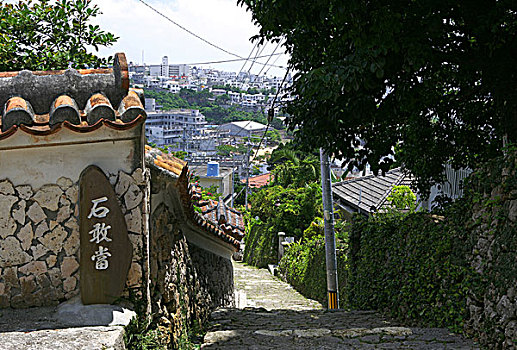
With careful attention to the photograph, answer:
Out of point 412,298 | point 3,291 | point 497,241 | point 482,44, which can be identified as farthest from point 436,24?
point 3,291

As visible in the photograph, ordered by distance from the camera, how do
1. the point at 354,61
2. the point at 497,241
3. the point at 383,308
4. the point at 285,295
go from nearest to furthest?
the point at 497,241 → the point at 354,61 → the point at 383,308 → the point at 285,295

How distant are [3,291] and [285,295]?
1285 cm

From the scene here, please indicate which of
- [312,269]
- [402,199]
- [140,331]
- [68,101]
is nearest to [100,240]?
[140,331]

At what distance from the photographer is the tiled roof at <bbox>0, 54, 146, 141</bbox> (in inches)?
165

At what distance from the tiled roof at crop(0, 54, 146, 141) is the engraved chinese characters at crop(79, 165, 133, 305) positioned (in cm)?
43

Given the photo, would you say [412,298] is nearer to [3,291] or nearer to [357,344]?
[357,344]

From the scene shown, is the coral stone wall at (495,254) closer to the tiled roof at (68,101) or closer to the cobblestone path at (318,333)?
the cobblestone path at (318,333)

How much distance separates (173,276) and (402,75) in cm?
417

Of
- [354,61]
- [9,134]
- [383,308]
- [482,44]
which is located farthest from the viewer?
[383,308]

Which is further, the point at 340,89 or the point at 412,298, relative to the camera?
the point at 412,298

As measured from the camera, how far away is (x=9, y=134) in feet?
13.6

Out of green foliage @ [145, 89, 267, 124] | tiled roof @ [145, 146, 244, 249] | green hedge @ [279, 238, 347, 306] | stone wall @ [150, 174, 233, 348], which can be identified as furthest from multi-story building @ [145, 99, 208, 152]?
tiled roof @ [145, 146, 244, 249]

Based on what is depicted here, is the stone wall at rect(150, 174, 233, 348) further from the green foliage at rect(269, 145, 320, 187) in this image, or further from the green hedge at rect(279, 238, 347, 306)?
the green foliage at rect(269, 145, 320, 187)

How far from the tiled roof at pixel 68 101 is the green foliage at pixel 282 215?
2051 centimetres
